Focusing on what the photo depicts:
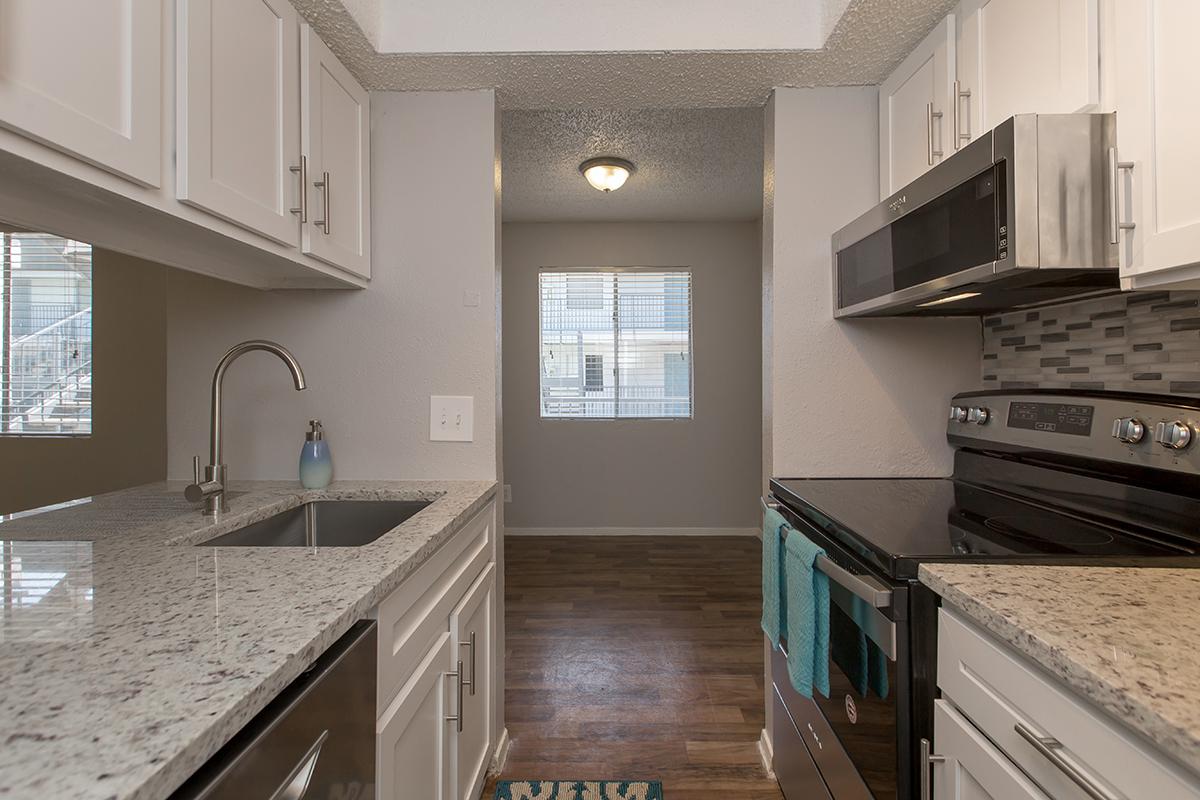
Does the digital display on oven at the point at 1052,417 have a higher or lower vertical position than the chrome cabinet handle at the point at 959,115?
lower

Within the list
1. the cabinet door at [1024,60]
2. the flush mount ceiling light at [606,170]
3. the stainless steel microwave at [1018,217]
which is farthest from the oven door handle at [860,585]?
the flush mount ceiling light at [606,170]

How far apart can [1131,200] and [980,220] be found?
0.22m

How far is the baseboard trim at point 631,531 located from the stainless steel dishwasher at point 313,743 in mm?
3806

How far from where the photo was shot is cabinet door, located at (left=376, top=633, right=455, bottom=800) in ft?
3.21

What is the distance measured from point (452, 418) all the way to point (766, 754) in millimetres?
1461

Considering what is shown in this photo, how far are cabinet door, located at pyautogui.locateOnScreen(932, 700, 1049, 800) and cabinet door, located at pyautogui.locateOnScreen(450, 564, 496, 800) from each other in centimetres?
98

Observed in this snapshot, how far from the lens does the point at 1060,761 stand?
673mm

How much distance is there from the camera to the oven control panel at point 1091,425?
1112 mm

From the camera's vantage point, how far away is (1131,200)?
39.3 inches

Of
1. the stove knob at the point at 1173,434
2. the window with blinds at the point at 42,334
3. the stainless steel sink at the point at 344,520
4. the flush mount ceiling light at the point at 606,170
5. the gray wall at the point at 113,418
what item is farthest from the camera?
the flush mount ceiling light at the point at 606,170

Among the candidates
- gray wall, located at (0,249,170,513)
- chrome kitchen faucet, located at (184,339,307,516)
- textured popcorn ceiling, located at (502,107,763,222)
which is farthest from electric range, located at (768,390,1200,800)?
gray wall, located at (0,249,170,513)

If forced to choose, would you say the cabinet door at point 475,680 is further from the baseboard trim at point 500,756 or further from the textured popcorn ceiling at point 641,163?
the textured popcorn ceiling at point 641,163

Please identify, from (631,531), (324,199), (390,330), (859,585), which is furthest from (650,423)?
(859,585)

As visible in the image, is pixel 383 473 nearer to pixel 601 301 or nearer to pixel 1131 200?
pixel 1131 200
